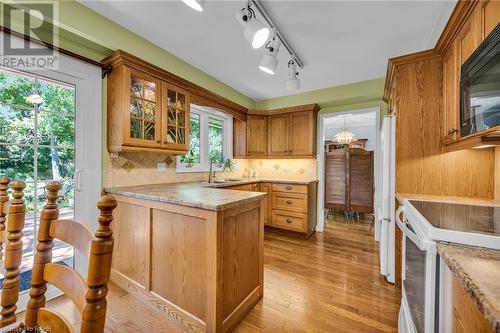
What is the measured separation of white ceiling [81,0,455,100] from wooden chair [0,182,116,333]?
1.85 meters

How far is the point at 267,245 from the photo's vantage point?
3.06m

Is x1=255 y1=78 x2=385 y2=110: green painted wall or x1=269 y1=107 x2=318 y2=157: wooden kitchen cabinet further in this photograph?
x1=269 y1=107 x2=318 y2=157: wooden kitchen cabinet

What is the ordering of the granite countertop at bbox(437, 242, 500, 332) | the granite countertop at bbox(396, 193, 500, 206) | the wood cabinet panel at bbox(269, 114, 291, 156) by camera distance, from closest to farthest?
the granite countertop at bbox(437, 242, 500, 332), the granite countertop at bbox(396, 193, 500, 206), the wood cabinet panel at bbox(269, 114, 291, 156)

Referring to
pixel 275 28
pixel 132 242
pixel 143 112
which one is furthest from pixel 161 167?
pixel 275 28

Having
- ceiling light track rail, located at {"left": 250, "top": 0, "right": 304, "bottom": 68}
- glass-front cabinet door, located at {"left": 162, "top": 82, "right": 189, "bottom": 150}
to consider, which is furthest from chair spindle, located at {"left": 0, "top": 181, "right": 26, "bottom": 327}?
ceiling light track rail, located at {"left": 250, "top": 0, "right": 304, "bottom": 68}

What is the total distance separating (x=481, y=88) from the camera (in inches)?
47.1

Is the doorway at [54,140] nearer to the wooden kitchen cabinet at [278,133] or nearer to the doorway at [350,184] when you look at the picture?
the wooden kitchen cabinet at [278,133]

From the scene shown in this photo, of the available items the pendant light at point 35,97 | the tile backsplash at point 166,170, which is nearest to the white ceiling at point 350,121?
the tile backsplash at point 166,170

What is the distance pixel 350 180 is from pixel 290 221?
6.77 feet

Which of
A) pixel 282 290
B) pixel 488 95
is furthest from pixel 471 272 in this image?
pixel 282 290

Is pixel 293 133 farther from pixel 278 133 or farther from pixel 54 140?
pixel 54 140

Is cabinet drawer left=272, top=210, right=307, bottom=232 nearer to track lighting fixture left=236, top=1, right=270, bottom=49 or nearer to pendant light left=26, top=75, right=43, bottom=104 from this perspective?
track lighting fixture left=236, top=1, right=270, bottom=49

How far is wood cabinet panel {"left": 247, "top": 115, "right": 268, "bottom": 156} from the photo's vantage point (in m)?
3.97

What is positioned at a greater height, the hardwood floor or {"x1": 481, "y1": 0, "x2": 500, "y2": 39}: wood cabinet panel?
{"x1": 481, "y1": 0, "x2": 500, "y2": 39}: wood cabinet panel
